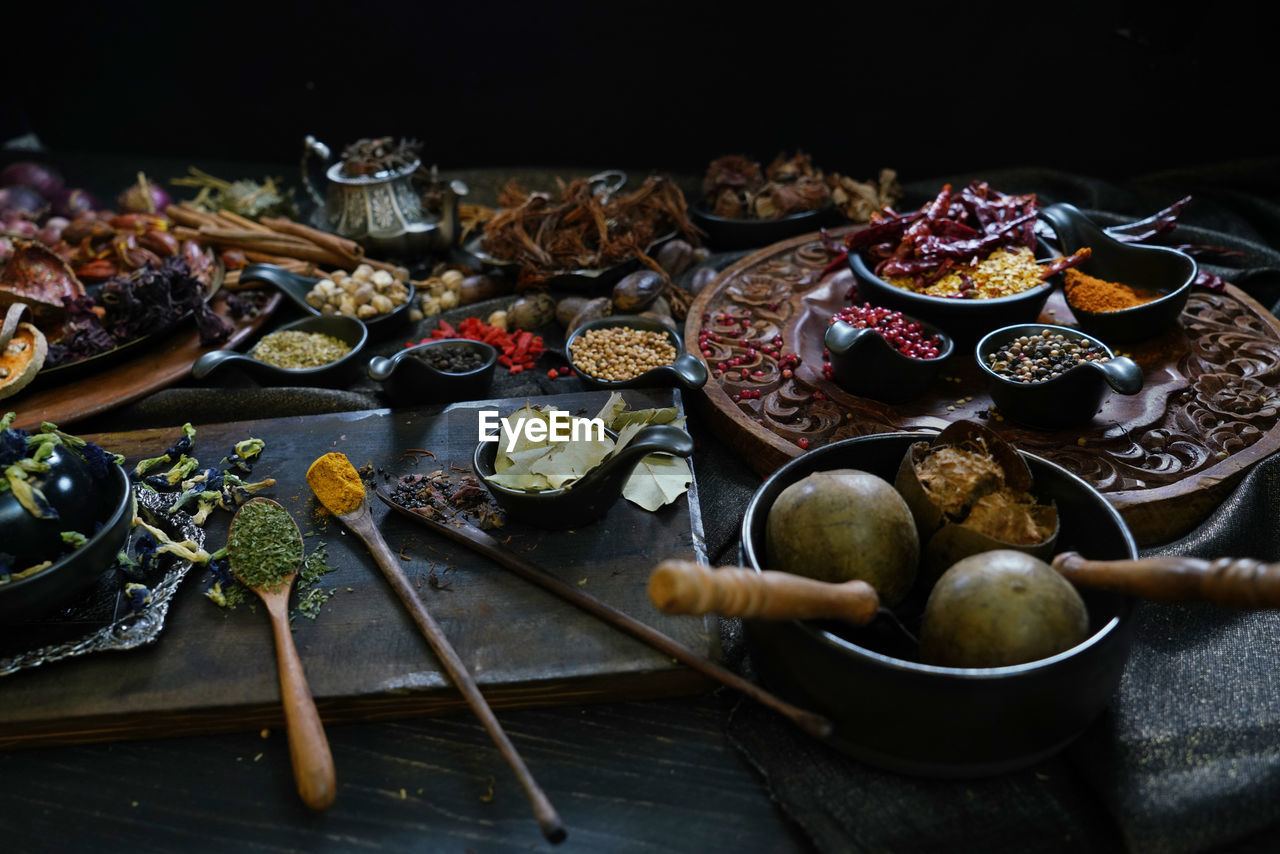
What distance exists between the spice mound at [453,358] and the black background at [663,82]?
8.46ft

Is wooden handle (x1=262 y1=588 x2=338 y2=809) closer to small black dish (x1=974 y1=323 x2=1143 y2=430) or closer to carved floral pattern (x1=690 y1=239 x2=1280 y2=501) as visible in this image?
carved floral pattern (x1=690 y1=239 x2=1280 y2=501)

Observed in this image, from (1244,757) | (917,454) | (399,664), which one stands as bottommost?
(1244,757)

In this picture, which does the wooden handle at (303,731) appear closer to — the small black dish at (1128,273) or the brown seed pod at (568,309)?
the brown seed pod at (568,309)

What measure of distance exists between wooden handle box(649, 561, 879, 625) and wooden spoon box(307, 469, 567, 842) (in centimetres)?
39

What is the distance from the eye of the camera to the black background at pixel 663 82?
3.60 meters

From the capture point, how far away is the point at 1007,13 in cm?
364

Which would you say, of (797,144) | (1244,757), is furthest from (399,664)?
(797,144)

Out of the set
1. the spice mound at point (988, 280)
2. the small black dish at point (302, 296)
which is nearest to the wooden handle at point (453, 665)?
the small black dish at point (302, 296)

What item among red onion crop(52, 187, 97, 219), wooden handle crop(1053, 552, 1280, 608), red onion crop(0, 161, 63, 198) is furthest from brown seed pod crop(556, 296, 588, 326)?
red onion crop(0, 161, 63, 198)

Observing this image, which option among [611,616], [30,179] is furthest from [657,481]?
[30,179]

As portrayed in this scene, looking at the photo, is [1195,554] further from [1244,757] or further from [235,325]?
[235,325]

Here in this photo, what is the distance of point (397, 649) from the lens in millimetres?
1535

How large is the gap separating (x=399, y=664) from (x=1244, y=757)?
5.04 feet

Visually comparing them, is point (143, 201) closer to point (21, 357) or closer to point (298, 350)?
point (21, 357)
